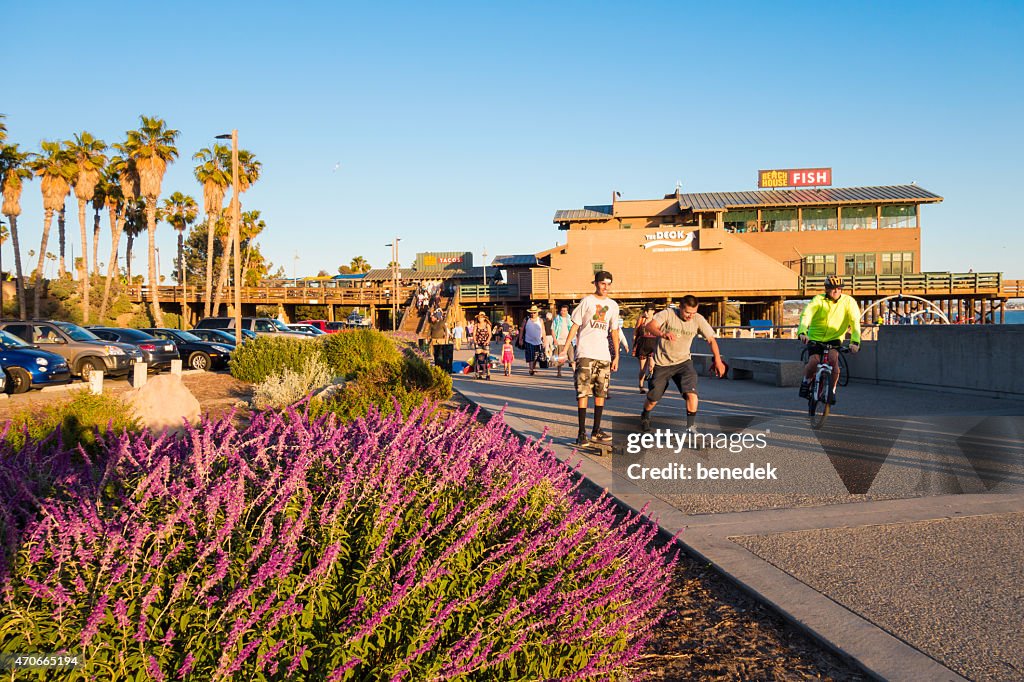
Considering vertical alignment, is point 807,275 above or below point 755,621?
above

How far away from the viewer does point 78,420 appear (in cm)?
785

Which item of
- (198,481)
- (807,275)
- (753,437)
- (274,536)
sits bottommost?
(753,437)

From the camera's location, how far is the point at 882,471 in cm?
714

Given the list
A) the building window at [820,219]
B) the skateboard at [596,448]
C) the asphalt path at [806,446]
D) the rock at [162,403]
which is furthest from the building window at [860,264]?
the rock at [162,403]

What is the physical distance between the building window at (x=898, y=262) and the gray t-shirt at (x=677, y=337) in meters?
59.5

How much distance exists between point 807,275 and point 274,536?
64460 millimetres

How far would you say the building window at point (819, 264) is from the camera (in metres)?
62.6

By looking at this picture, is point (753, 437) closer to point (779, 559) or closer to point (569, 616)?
point (779, 559)

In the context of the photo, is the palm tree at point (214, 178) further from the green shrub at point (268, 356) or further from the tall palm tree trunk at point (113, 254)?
the green shrub at point (268, 356)

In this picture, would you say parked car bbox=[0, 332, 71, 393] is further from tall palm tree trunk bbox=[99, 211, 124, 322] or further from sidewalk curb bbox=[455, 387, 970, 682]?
tall palm tree trunk bbox=[99, 211, 124, 322]

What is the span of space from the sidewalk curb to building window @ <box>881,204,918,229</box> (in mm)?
62887

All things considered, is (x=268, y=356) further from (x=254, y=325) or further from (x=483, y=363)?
(x=254, y=325)

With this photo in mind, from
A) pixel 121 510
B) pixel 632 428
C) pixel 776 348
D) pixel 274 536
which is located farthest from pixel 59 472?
pixel 776 348

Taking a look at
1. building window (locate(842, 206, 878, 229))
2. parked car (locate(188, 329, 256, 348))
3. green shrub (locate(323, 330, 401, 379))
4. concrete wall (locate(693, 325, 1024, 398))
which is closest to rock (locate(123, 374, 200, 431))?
green shrub (locate(323, 330, 401, 379))
